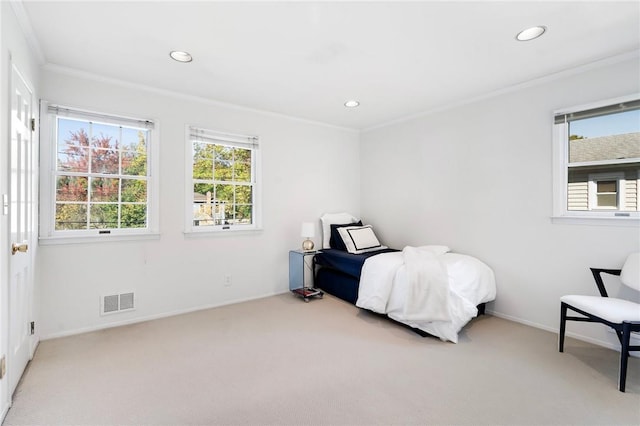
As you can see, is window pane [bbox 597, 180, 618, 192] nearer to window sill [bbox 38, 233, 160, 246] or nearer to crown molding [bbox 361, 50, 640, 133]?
crown molding [bbox 361, 50, 640, 133]

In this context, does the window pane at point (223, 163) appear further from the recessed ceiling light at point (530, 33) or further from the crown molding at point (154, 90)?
the recessed ceiling light at point (530, 33)

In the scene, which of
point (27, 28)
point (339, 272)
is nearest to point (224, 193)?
point (339, 272)

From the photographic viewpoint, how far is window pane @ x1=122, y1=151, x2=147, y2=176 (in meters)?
3.30

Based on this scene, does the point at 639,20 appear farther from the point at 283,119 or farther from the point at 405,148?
the point at 283,119

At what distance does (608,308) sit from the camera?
7.45 feet

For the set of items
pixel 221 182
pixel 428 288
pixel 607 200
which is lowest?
pixel 428 288

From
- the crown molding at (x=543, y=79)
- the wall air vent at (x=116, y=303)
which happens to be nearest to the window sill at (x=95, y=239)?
the wall air vent at (x=116, y=303)

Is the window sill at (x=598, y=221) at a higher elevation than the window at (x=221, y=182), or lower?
lower

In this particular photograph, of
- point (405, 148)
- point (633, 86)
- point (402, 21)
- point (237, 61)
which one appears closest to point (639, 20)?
point (633, 86)

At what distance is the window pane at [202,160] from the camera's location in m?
3.73

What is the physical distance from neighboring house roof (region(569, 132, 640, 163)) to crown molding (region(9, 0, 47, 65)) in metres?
4.57

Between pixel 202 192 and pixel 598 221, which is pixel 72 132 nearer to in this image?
pixel 202 192

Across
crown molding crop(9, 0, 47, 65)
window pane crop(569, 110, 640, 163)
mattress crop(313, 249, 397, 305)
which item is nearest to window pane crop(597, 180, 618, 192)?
window pane crop(569, 110, 640, 163)

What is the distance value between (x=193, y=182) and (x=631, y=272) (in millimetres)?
4263
